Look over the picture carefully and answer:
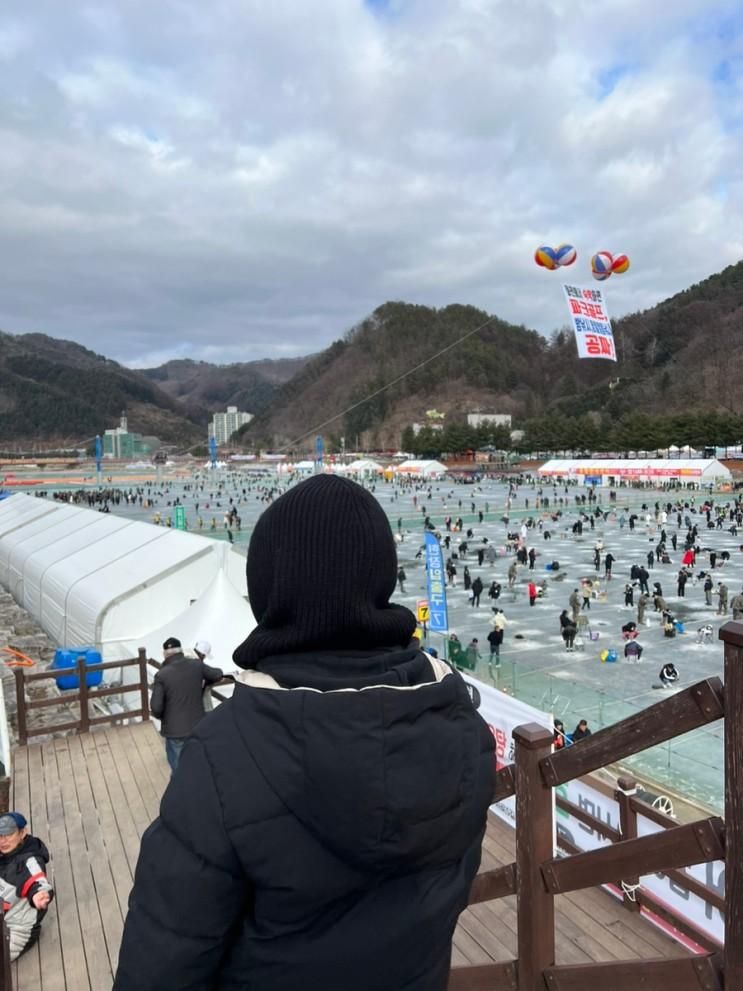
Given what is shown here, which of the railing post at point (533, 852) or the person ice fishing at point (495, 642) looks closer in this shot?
A: the railing post at point (533, 852)

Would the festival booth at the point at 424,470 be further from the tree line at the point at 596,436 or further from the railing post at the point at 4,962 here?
the railing post at the point at 4,962

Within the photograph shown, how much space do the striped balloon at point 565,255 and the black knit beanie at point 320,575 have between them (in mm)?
26755

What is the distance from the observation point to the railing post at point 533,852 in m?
1.99

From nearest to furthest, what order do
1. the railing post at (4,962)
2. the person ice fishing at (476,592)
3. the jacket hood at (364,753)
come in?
the jacket hood at (364,753) → the railing post at (4,962) → the person ice fishing at (476,592)

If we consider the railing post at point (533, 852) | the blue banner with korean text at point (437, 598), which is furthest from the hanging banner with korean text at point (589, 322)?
the railing post at point (533, 852)

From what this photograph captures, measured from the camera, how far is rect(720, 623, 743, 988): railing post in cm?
136

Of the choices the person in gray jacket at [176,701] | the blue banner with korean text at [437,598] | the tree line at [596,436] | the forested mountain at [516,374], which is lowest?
the blue banner with korean text at [437,598]

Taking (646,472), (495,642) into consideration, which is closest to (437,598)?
(495,642)

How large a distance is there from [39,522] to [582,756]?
891 inches

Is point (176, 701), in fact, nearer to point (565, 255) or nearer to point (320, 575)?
point (320, 575)

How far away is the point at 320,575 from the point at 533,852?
1.29 metres

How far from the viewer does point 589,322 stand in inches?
646

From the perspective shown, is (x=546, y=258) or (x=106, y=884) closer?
(x=106, y=884)

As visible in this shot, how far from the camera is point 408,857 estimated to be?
1136mm
